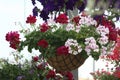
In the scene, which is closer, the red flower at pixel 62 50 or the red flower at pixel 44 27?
the red flower at pixel 62 50

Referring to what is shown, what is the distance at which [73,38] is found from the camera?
210cm

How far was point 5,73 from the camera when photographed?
394 centimetres

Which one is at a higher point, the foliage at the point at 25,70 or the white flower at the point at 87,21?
the foliage at the point at 25,70

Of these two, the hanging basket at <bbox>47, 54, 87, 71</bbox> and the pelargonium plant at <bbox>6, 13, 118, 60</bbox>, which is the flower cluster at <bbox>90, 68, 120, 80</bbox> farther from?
the hanging basket at <bbox>47, 54, 87, 71</bbox>

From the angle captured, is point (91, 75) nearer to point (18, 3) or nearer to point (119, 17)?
point (18, 3)

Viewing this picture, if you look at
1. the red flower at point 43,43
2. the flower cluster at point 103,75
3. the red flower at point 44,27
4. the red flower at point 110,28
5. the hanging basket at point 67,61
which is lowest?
the hanging basket at point 67,61

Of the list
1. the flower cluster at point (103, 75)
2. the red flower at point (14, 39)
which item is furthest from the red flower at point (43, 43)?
the flower cluster at point (103, 75)

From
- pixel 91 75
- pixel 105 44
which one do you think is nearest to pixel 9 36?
pixel 105 44

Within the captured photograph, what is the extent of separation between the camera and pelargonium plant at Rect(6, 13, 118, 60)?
2.00 m

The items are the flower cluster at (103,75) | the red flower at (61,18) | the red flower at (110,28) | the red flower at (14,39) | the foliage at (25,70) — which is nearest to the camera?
the red flower at (110,28)

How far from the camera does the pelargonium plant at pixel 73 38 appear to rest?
200cm

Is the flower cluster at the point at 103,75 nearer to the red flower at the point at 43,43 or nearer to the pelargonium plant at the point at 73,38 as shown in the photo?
the pelargonium plant at the point at 73,38

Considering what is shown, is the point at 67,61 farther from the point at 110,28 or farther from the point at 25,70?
the point at 25,70

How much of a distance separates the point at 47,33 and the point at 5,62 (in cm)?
205
